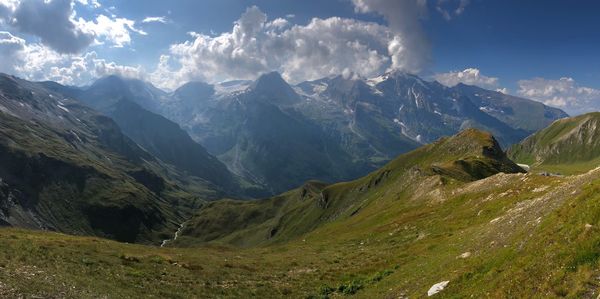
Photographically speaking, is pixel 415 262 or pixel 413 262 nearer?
pixel 415 262

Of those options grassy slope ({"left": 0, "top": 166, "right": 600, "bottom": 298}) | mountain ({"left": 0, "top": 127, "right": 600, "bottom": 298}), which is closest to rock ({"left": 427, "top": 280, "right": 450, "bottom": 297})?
mountain ({"left": 0, "top": 127, "right": 600, "bottom": 298})

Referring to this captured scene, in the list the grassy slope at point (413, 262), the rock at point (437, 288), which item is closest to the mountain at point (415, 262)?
the grassy slope at point (413, 262)

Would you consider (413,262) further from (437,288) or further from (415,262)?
(437,288)

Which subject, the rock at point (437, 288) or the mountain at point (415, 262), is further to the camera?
the rock at point (437, 288)

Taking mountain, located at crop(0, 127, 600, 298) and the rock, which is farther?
the rock

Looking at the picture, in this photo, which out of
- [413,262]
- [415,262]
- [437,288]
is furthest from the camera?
[413,262]

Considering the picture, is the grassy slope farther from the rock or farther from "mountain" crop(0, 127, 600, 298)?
the rock

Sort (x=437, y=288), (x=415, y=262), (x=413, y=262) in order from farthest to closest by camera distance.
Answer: (x=413, y=262) → (x=415, y=262) → (x=437, y=288)

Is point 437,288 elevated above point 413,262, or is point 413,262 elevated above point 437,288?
point 437,288

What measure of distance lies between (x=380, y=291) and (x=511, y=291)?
1477cm

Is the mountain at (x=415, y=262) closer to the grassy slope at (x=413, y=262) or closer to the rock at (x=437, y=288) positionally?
the grassy slope at (x=413, y=262)

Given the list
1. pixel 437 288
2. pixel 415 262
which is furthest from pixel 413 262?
pixel 437 288

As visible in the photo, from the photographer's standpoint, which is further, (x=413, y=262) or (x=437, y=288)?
(x=413, y=262)

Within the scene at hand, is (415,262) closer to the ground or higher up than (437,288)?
closer to the ground
